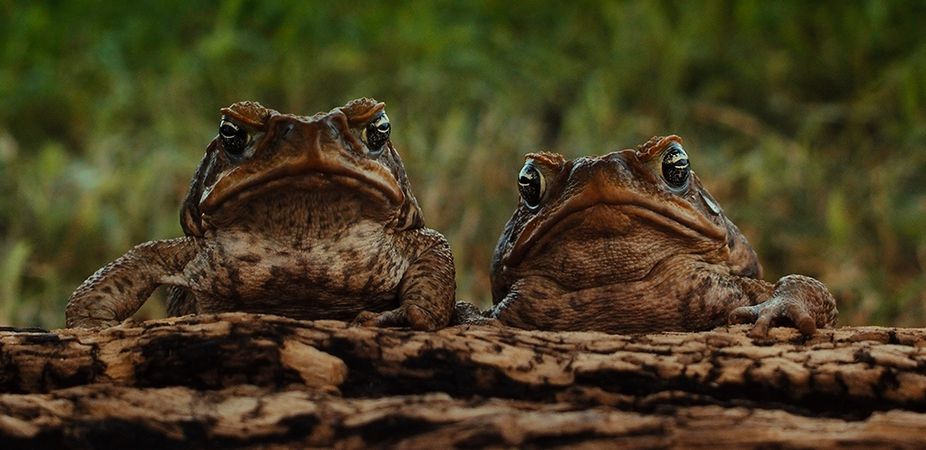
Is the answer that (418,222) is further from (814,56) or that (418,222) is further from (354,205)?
(814,56)

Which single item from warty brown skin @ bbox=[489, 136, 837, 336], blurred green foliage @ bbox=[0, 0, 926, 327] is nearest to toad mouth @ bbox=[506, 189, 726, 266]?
warty brown skin @ bbox=[489, 136, 837, 336]

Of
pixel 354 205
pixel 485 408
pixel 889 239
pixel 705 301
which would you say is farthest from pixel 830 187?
pixel 485 408

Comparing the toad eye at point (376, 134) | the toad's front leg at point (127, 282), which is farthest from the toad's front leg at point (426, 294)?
the toad's front leg at point (127, 282)

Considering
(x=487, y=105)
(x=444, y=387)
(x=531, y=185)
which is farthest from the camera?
(x=487, y=105)

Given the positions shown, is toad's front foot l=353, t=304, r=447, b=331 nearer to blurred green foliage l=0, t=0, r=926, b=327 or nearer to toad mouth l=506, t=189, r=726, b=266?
toad mouth l=506, t=189, r=726, b=266

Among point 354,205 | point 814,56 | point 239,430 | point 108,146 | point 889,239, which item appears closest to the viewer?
point 239,430

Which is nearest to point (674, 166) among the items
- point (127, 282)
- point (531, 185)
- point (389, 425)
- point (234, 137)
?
point (531, 185)

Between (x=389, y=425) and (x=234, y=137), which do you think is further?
(x=234, y=137)

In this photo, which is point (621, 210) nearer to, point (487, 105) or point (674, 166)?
point (674, 166)
